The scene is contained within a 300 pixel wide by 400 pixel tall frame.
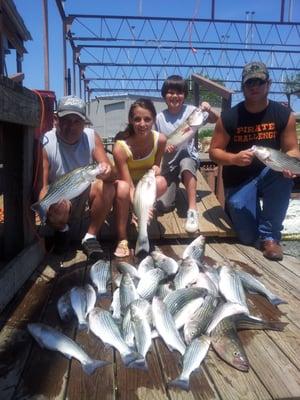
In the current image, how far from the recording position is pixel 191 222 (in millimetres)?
4449

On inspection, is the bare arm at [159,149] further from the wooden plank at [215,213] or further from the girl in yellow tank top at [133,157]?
the wooden plank at [215,213]

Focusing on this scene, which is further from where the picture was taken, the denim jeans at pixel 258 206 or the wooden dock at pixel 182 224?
the wooden dock at pixel 182 224

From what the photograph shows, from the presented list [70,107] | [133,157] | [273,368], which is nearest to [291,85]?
[133,157]

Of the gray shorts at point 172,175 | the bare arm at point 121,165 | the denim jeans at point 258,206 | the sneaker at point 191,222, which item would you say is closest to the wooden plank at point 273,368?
the denim jeans at point 258,206

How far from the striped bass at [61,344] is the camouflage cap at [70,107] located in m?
1.92

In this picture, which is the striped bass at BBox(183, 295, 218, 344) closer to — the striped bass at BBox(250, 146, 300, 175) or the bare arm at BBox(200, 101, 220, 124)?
the striped bass at BBox(250, 146, 300, 175)

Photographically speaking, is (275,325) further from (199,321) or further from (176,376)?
(176,376)

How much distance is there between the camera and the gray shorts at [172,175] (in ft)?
16.3

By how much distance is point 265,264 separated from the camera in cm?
380

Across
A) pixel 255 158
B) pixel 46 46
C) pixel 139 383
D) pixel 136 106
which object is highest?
pixel 46 46

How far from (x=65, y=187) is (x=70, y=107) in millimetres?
769

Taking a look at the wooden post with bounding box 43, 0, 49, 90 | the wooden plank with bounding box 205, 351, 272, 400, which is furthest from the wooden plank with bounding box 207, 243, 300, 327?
the wooden post with bounding box 43, 0, 49, 90

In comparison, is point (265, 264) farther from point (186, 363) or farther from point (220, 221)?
point (186, 363)

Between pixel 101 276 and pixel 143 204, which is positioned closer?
pixel 101 276
